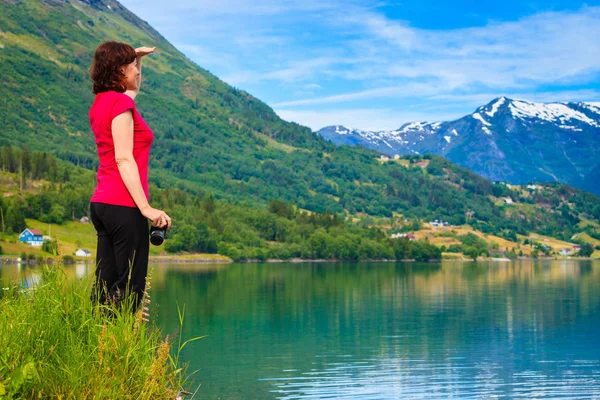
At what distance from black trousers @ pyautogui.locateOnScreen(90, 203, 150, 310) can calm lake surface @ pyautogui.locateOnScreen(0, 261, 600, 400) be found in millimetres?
2141

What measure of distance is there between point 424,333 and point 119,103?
4787 centimetres

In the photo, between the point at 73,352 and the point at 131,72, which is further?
the point at 131,72

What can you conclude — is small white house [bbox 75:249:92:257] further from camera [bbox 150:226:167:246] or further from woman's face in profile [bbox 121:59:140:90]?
camera [bbox 150:226:167:246]

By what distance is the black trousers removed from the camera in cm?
763

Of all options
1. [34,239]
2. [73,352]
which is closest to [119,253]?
[73,352]

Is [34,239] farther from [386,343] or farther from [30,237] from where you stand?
[386,343]

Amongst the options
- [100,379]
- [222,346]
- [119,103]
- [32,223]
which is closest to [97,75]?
[119,103]

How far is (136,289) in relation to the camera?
7.89 meters

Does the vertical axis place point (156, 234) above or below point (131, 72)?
below

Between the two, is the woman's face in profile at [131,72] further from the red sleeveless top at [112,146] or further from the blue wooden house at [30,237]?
the blue wooden house at [30,237]

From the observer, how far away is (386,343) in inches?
1890

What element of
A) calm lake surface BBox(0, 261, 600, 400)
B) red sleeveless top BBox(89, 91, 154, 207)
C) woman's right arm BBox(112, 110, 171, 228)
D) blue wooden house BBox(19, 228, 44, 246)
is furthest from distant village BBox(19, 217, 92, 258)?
woman's right arm BBox(112, 110, 171, 228)

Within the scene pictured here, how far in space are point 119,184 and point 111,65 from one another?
1.32 meters

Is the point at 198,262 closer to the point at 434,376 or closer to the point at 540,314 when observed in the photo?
the point at 540,314
